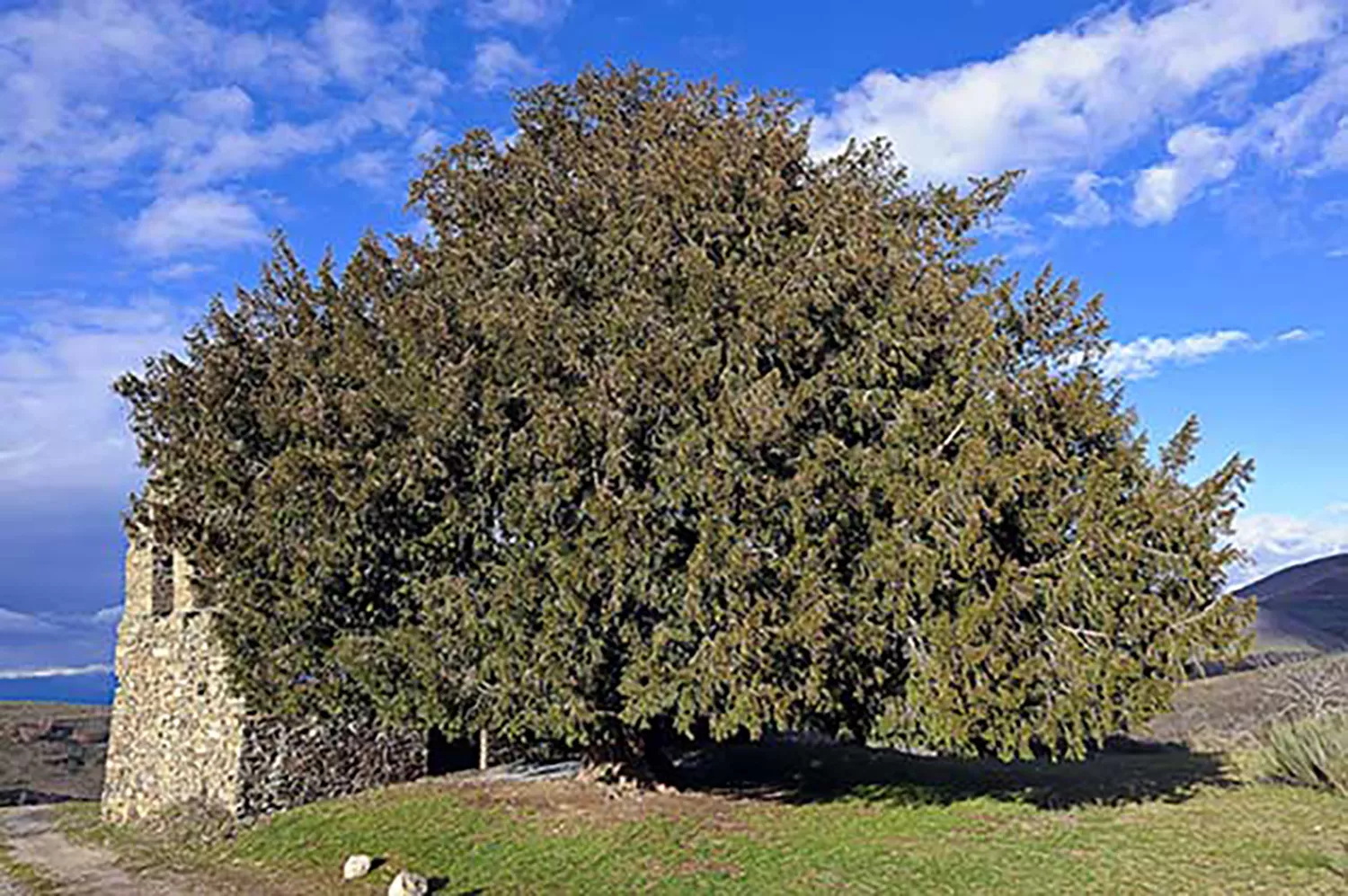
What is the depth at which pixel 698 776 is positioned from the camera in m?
18.0

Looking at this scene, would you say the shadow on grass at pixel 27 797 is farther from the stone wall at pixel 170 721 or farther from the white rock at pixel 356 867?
the white rock at pixel 356 867

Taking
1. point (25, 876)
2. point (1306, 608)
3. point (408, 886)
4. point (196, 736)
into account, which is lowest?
point (408, 886)

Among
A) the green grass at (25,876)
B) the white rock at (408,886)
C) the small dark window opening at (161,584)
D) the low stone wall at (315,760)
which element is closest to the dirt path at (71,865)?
the green grass at (25,876)

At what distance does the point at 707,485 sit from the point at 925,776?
915 cm

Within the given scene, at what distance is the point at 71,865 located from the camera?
15.0 metres

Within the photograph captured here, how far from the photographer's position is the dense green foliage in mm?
12414

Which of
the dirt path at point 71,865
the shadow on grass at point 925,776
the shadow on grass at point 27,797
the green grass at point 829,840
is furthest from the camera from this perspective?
the shadow on grass at point 27,797

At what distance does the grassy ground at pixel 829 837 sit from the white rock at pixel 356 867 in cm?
19

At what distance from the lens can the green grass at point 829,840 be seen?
38.3 feet

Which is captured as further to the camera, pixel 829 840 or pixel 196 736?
pixel 196 736

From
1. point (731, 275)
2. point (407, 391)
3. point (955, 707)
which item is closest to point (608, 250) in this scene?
point (731, 275)

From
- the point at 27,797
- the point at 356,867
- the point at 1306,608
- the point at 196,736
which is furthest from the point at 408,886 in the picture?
the point at 1306,608

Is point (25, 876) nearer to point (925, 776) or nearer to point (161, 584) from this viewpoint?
point (161, 584)

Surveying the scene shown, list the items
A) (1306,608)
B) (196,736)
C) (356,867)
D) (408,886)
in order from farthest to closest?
(1306,608)
(196,736)
(356,867)
(408,886)
